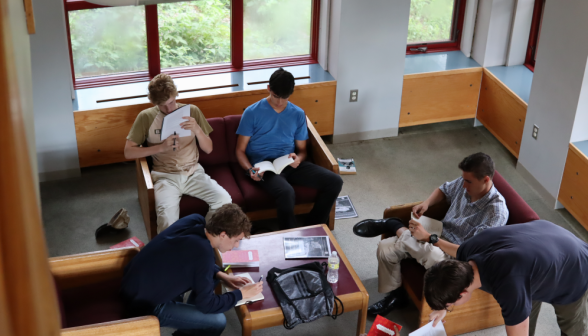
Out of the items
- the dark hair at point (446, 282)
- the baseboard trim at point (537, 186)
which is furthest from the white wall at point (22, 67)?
the baseboard trim at point (537, 186)

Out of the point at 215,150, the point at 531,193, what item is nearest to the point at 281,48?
the point at 215,150

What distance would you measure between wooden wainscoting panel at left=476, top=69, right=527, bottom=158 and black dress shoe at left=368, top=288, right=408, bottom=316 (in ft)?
7.87

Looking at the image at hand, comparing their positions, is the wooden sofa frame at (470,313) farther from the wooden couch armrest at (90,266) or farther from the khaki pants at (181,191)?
the wooden couch armrest at (90,266)

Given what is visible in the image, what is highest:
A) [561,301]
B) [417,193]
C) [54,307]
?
[54,307]

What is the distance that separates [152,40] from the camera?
16.8ft

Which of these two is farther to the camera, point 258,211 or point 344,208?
point 344,208

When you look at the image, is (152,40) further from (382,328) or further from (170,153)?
(382,328)

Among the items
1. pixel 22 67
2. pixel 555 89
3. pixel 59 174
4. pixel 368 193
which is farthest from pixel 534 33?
pixel 22 67

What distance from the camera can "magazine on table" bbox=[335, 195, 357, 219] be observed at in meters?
4.52

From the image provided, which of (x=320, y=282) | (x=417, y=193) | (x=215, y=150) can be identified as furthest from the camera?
(x=417, y=193)

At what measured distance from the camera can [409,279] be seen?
11.1 ft

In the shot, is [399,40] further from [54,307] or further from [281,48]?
[54,307]

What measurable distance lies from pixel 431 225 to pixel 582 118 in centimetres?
172

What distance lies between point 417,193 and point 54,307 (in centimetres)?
483
